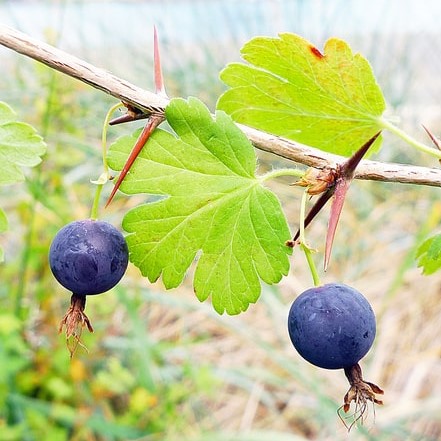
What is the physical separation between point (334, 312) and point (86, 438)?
2193 mm

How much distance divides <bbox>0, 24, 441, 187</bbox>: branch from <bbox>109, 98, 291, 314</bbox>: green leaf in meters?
0.03

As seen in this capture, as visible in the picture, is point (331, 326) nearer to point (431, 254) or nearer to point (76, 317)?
point (431, 254)

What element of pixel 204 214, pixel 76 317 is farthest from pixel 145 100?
pixel 76 317

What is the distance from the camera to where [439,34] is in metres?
4.52

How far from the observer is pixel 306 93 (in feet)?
2.43

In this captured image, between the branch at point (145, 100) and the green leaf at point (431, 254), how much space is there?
87 mm

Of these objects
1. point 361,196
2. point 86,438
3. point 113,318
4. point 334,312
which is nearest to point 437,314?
point 361,196

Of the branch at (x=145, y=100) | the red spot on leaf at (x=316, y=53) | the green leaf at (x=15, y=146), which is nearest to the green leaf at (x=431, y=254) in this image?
the branch at (x=145, y=100)

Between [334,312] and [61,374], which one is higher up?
[334,312]

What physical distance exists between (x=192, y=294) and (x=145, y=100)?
2.71m

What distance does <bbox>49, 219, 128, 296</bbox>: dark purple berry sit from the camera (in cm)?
68

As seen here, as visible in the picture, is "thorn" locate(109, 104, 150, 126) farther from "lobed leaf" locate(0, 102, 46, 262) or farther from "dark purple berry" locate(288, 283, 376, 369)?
"dark purple berry" locate(288, 283, 376, 369)

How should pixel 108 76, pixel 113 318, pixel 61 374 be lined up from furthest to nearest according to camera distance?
pixel 113 318 → pixel 61 374 → pixel 108 76

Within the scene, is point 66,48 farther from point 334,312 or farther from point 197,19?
point 334,312
